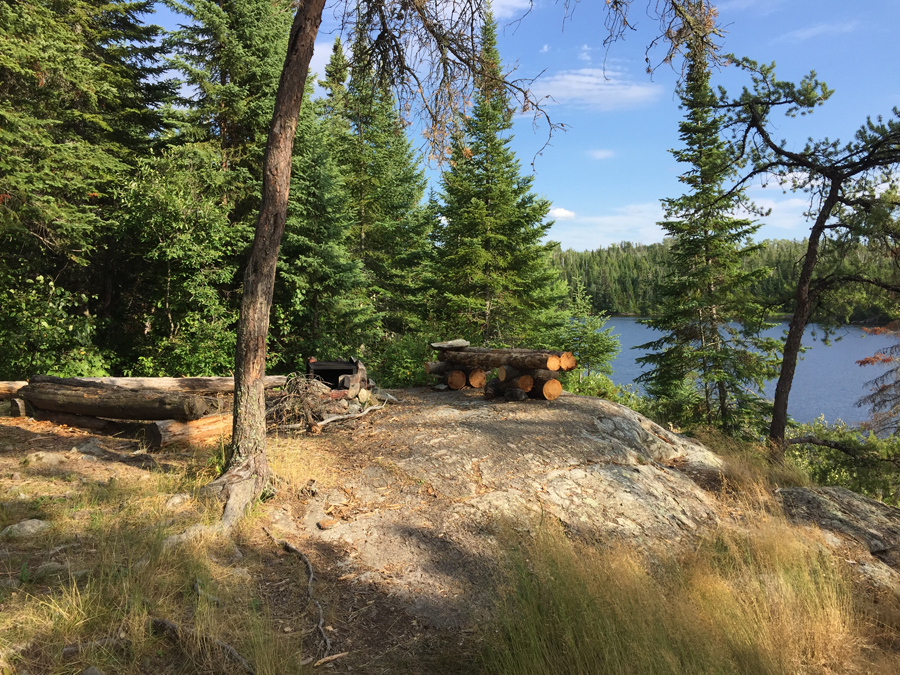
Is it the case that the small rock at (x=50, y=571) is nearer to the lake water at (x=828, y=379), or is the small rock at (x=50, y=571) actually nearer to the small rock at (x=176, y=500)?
the small rock at (x=176, y=500)

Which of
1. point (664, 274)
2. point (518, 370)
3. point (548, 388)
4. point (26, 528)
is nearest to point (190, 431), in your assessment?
point (26, 528)

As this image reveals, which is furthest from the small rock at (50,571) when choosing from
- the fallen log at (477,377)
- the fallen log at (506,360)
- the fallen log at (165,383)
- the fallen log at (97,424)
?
the fallen log at (477,377)

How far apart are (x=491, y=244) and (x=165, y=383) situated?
38.6ft

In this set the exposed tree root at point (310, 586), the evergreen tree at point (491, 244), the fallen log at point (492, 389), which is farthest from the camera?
the evergreen tree at point (491, 244)

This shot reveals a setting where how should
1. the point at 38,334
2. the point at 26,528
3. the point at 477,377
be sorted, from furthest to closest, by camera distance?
the point at 38,334, the point at 477,377, the point at 26,528

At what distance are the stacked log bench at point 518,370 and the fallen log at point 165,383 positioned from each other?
152 inches

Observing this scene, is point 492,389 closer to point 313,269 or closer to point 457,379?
point 457,379

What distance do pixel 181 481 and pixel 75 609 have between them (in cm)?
240

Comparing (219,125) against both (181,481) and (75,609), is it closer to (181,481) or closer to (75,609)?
(181,481)

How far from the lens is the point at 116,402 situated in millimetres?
7055

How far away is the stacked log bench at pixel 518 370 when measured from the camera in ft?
29.3

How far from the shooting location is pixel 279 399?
7.83 m

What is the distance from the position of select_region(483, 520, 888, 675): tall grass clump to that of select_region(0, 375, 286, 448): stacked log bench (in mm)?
4946

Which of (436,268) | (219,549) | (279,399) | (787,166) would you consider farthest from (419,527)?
(436,268)
